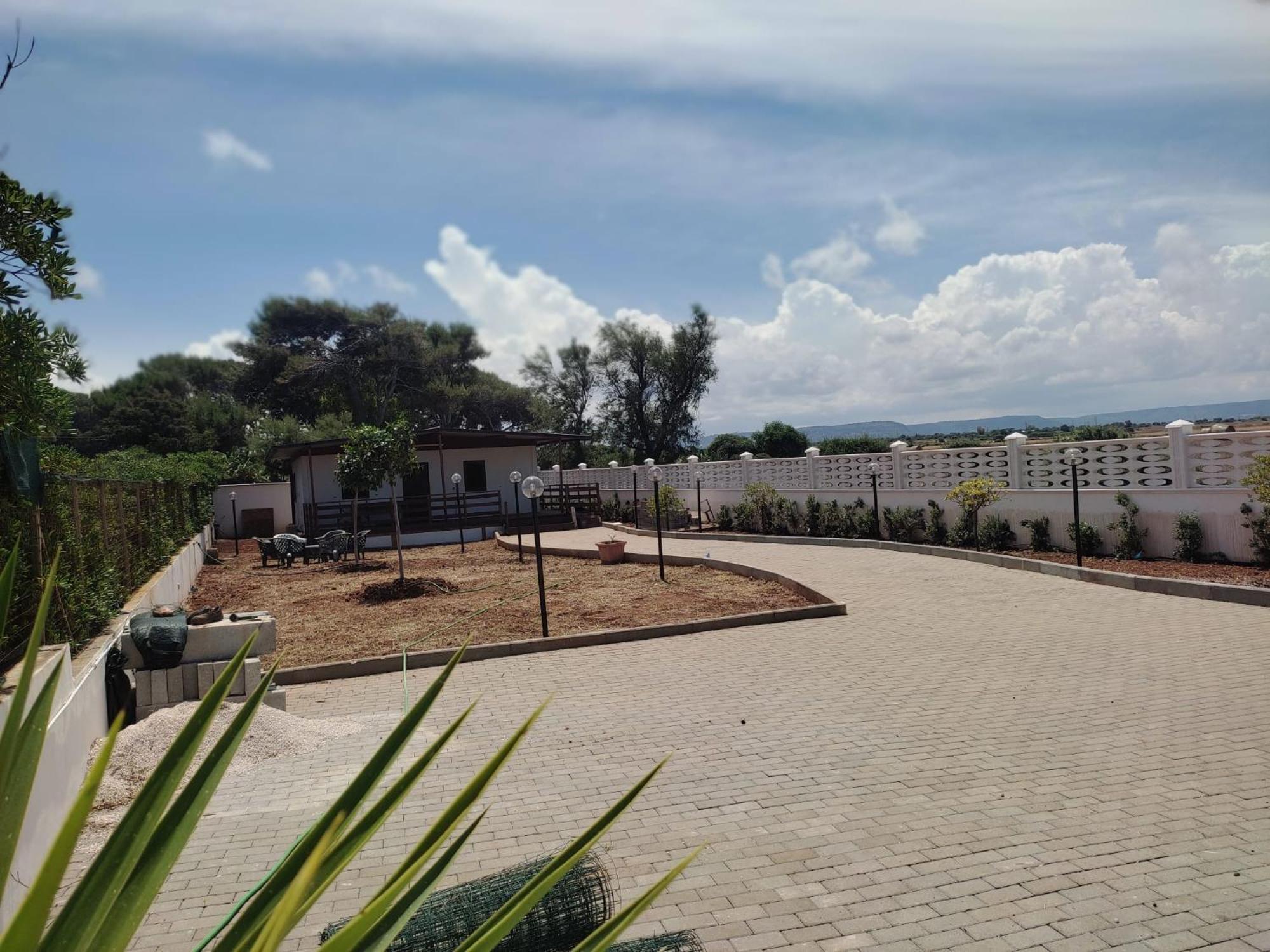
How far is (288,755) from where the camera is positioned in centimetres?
660

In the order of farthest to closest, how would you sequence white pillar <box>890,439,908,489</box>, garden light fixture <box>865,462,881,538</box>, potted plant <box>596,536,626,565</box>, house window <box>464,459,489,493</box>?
house window <box>464,459,489,493</box>, white pillar <box>890,439,908,489</box>, garden light fixture <box>865,462,881,538</box>, potted plant <box>596,536,626,565</box>

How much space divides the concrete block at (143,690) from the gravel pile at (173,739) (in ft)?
1.25

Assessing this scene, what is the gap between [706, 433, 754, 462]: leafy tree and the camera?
48656mm

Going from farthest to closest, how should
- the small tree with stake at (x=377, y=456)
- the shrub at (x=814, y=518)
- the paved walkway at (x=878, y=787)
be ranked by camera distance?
1. the shrub at (x=814, y=518)
2. the small tree with stake at (x=377, y=456)
3. the paved walkway at (x=878, y=787)

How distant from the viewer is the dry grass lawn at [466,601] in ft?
36.9

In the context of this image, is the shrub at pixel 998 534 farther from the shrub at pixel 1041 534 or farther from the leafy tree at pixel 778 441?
the leafy tree at pixel 778 441

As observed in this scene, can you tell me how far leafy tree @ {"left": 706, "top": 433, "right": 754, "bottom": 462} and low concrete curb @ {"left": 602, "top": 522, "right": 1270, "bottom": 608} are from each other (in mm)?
24785

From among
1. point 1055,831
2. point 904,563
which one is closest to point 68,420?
point 1055,831

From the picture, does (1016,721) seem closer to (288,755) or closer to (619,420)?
(288,755)

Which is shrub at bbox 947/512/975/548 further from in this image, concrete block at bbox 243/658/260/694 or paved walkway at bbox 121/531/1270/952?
concrete block at bbox 243/658/260/694

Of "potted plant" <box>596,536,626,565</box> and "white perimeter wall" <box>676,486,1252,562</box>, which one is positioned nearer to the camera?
"white perimeter wall" <box>676,486,1252,562</box>

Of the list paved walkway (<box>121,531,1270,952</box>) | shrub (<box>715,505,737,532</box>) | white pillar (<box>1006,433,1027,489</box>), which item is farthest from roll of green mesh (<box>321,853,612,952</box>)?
shrub (<box>715,505,737,532</box>)

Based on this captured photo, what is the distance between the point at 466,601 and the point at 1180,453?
36.4 ft

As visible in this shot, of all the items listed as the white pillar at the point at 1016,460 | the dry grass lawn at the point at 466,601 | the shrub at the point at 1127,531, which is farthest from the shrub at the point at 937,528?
the dry grass lawn at the point at 466,601
